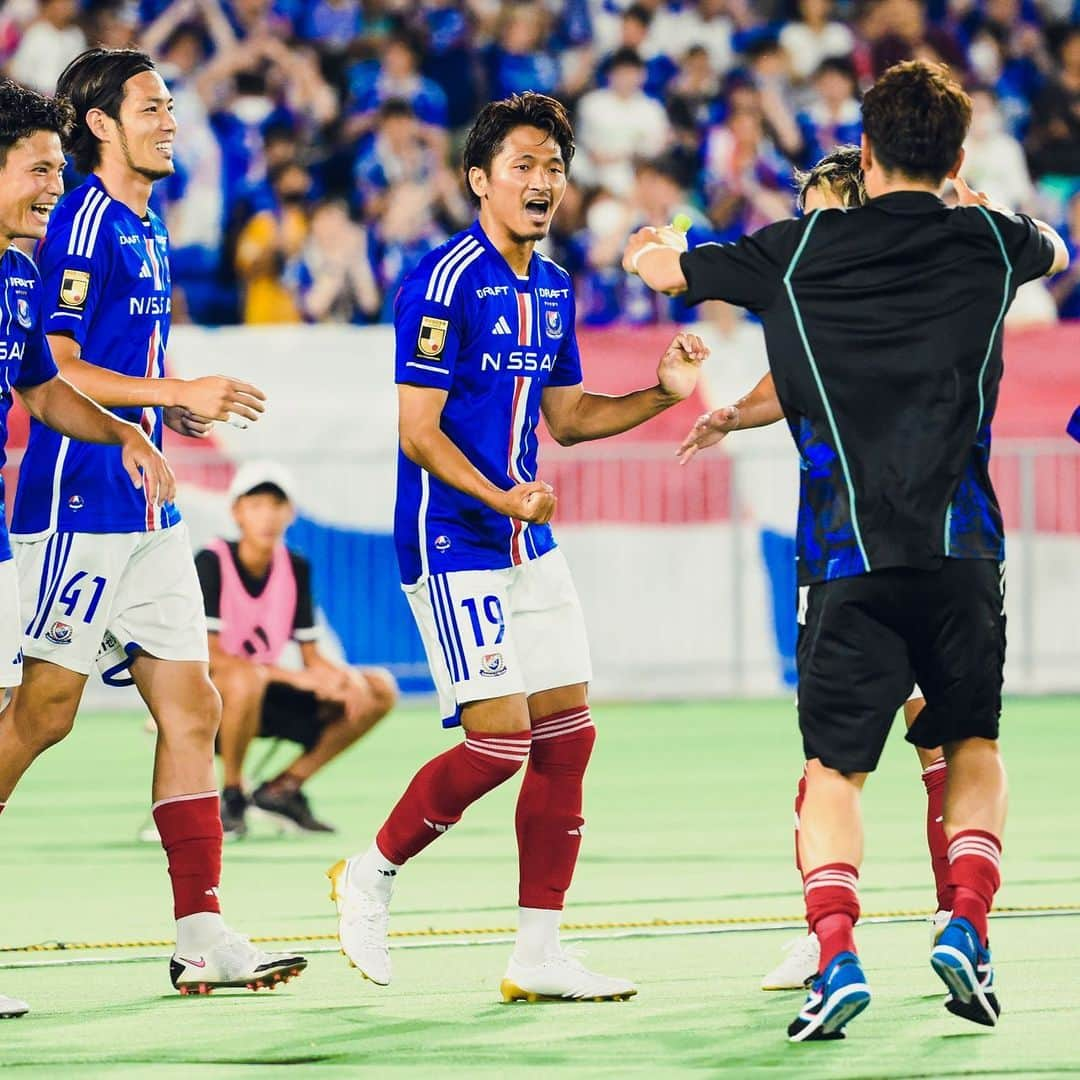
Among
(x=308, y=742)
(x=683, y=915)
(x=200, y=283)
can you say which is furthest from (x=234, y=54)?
(x=683, y=915)

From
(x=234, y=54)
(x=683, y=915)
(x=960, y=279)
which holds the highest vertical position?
(x=234, y=54)

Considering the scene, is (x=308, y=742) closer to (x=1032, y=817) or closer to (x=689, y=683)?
(x=1032, y=817)

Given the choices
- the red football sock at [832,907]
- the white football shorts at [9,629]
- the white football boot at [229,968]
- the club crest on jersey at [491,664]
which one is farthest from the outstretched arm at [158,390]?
the red football sock at [832,907]

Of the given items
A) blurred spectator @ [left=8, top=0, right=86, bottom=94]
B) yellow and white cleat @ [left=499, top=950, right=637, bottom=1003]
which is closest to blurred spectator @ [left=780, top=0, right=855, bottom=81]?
blurred spectator @ [left=8, top=0, right=86, bottom=94]

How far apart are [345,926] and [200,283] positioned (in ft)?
40.8

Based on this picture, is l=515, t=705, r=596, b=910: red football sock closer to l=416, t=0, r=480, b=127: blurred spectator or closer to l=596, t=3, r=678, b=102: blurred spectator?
l=416, t=0, r=480, b=127: blurred spectator

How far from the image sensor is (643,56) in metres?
20.6

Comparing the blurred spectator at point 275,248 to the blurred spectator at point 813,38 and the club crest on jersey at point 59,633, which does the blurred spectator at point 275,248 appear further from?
the club crest on jersey at point 59,633

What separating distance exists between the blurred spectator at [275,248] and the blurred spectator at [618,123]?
2.56 m

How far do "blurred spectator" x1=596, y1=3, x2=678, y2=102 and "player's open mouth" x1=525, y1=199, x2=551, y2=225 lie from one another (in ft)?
45.0

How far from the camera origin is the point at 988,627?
228 inches

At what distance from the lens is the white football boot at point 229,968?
6602 millimetres

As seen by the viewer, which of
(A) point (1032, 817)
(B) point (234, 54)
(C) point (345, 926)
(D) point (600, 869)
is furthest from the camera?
(B) point (234, 54)

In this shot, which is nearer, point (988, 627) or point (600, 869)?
point (988, 627)
